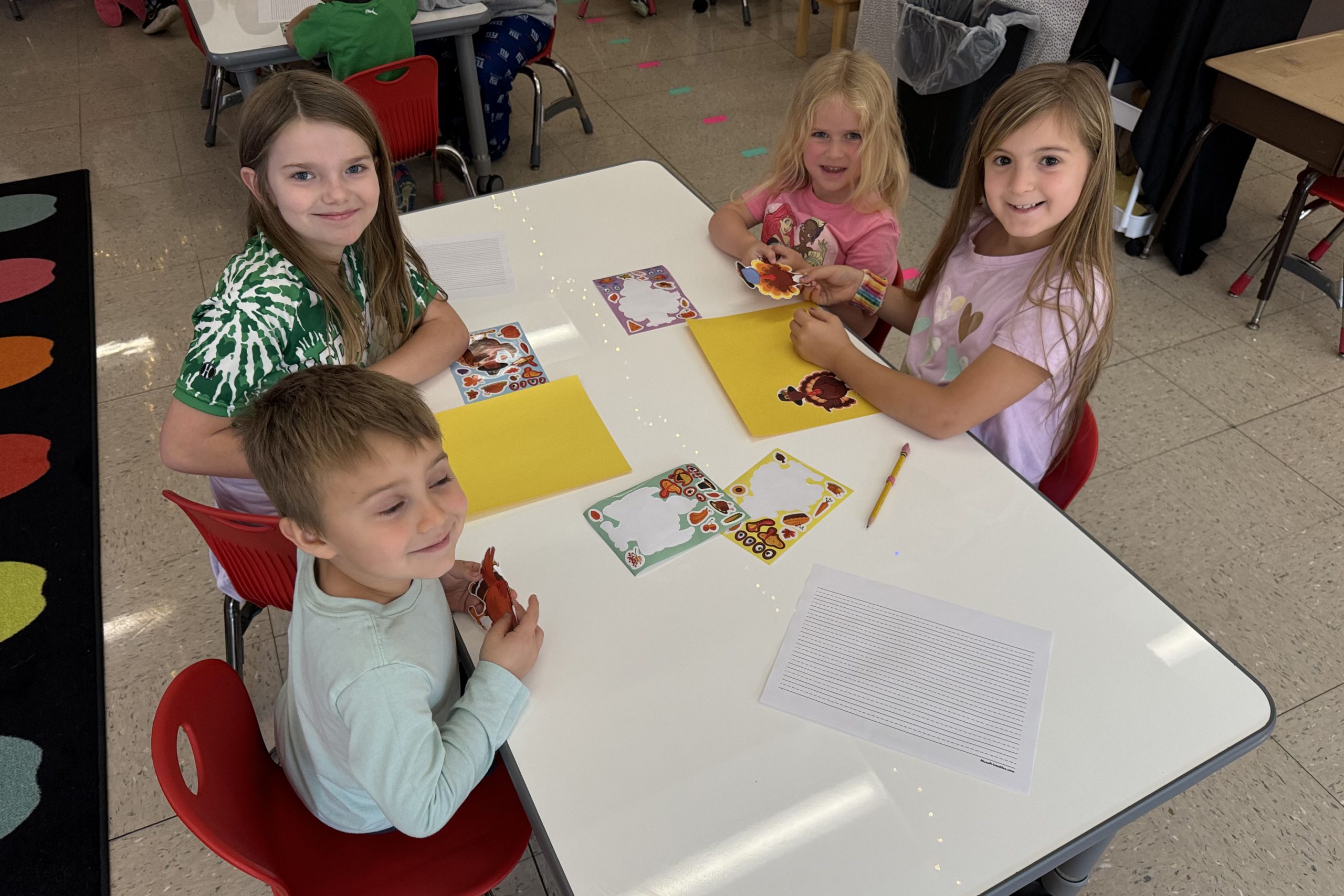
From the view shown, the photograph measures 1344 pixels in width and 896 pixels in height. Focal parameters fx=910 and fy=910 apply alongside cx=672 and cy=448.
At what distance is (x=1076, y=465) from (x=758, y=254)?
0.66 metres

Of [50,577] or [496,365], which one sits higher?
[496,365]

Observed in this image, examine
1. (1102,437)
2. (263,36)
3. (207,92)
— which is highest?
(263,36)

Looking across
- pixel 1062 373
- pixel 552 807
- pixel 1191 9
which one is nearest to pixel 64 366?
pixel 552 807

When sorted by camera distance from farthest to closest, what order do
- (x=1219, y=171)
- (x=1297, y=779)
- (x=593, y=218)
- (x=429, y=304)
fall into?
(x=1219, y=171), (x=593, y=218), (x=1297, y=779), (x=429, y=304)

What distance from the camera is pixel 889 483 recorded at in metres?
1.21

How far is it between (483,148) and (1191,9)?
2.30 metres

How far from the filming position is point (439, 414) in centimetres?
135

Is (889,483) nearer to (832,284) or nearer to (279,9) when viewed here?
(832,284)

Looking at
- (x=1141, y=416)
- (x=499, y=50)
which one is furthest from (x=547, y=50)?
(x=1141, y=416)

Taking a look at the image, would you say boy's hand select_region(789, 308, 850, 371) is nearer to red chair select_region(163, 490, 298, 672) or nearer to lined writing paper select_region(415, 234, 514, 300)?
lined writing paper select_region(415, 234, 514, 300)

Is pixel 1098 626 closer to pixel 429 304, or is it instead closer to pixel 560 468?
pixel 560 468

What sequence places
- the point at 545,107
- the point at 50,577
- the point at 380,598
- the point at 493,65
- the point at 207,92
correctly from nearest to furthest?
the point at 380,598 → the point at 50,577 → the point at 493,65 → the point at 545,107 → the point at 207,92

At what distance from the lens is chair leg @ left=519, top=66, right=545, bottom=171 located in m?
3.46

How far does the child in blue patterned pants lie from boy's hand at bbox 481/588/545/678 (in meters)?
2.68
